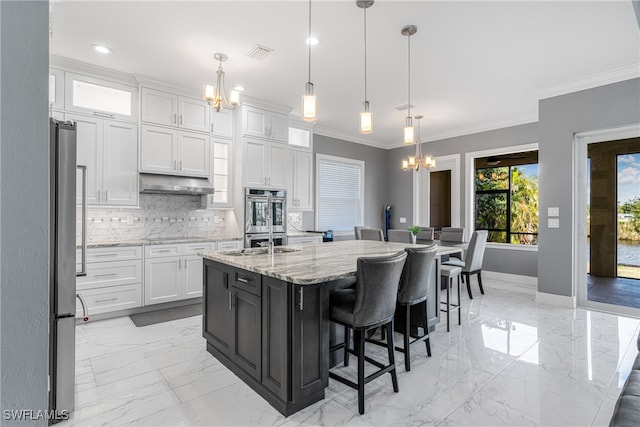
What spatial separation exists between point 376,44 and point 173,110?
2.84 meters

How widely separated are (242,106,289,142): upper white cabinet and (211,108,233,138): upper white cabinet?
0.23 m

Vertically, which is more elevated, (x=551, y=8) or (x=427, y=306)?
(x=551, y=8)

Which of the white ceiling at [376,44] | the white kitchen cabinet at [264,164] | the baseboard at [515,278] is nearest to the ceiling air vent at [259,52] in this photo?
the white ceiling at [376,44]

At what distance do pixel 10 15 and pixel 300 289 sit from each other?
5.53 ft

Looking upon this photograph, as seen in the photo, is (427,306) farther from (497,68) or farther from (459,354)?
(497,68)

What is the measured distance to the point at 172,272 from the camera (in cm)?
419

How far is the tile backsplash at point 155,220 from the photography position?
13.5 ft

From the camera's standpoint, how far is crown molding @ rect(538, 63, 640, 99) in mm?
3803

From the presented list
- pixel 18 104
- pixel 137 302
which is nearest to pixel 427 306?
pixel 18 104

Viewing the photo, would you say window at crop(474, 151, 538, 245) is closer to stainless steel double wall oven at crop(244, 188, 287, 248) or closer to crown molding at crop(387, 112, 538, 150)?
crown molding at crop(387, 112, 538, 150)

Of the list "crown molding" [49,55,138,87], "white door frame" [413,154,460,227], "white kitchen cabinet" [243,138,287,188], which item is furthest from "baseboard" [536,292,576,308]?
"crown molding" [49,55,138,87]

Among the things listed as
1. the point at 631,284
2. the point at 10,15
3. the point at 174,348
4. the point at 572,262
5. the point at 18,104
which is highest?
the point at 10,15

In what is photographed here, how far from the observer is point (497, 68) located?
12.6 feet

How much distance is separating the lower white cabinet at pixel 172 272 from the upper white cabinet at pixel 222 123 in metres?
1.67
